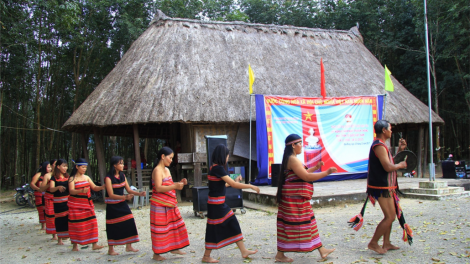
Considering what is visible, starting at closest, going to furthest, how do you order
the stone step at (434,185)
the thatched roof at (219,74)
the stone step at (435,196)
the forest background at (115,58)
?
the stone step at (435,196) < the stone step at (434,185) < the thatched roof at (219,74) < the forest background at (115,58)

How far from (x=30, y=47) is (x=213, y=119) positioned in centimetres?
988

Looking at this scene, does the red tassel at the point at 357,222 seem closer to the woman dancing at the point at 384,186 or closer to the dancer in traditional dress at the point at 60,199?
the woman dancing at the point at 384,186

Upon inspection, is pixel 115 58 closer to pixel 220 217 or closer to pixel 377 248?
pixel 220 217

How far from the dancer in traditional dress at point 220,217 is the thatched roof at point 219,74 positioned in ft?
20.5

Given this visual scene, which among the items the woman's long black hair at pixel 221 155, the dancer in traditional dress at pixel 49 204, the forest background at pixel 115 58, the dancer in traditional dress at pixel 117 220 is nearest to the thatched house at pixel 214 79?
the dancer in traditional dress at pixel 49 204

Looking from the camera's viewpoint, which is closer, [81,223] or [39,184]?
[81,223]

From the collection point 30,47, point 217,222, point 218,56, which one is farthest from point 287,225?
point 30,47

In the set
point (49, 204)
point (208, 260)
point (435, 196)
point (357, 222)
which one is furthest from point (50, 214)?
point (435, 196)

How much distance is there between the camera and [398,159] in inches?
190

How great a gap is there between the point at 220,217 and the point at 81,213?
2393mm

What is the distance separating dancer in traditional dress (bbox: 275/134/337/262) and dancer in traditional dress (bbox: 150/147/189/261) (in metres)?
1.26

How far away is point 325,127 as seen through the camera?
11609 mm

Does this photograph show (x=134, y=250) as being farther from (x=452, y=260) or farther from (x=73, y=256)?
(x=452, y=260)

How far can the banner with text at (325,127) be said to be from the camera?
11.1 m
